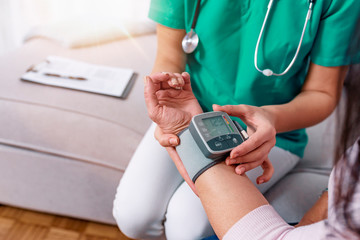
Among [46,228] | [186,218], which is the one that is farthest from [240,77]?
[46,228]

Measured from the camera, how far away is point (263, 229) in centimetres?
47

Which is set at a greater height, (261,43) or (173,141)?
(261,43)

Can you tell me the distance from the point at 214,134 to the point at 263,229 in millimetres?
184

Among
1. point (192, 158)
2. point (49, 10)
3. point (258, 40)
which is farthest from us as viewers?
point (49, 10)

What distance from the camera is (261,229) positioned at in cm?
47

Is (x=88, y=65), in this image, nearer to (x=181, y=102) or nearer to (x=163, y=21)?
(x=163, y=21)

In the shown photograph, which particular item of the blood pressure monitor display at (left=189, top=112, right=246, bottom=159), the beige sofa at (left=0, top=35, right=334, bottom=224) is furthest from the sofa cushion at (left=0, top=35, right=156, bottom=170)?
the blood pressure monitor display at (left=189, top=112, right=246, bottom=159)

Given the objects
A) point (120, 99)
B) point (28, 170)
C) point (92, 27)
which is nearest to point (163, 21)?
point (120, 99)

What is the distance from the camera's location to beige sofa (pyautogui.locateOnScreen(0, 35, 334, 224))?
3.02 feet

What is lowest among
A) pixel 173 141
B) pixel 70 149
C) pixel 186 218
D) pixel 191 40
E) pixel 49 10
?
pixel 49 10

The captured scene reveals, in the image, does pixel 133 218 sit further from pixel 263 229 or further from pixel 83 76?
pixel 83 76

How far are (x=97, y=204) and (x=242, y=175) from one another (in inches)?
22.6

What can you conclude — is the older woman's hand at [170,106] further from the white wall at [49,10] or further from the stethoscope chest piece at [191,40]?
the white wall at [49,10]

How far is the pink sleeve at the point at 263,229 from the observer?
1.49 feet
